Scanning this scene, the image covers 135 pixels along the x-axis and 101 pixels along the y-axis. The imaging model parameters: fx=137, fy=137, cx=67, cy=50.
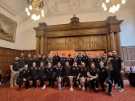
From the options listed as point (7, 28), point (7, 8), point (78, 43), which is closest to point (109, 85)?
point (78, 43)

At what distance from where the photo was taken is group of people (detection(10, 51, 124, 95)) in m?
4.40

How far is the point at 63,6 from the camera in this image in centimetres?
807

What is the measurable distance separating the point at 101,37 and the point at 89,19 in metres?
1.37

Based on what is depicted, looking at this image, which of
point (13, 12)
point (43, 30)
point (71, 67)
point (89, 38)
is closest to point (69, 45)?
point (89, 38)

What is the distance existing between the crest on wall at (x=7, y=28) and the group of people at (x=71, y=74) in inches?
86.1

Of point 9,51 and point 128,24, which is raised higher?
point 128,24

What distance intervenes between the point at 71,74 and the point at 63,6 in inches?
181

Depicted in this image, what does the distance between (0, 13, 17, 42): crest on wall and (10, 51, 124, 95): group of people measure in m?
2.19

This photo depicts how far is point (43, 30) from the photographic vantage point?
8219 mm

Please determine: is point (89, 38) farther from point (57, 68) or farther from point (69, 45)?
point (57, 68)

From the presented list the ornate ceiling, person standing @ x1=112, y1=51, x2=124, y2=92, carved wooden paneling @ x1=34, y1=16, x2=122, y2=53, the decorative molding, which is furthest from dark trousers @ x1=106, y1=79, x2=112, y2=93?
the decorative molding

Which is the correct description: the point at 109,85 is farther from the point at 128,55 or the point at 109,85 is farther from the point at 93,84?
the point at 128,55

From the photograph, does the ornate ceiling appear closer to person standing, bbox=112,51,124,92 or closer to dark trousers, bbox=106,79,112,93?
person standing, bbox=112,51,124,92

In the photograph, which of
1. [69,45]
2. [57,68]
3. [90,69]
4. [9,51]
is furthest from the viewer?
[69,45]
